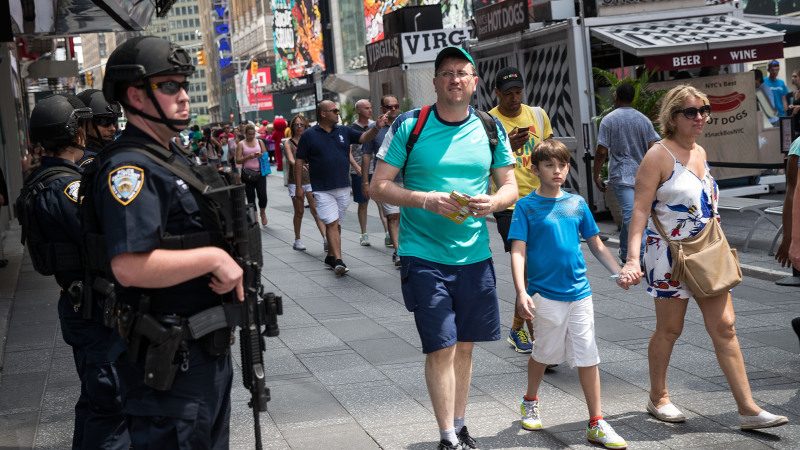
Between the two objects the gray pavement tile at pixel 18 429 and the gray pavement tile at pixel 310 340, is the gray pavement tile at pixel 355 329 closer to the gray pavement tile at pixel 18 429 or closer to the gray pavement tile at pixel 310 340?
the gray pavement tile at pixel 310 340

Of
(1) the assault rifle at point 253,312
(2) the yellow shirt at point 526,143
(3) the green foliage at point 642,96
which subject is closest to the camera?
(1) the assault rifle at point 253,312

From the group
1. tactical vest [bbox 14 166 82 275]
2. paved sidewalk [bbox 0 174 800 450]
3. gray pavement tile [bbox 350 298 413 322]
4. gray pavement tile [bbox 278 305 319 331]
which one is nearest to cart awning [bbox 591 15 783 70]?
paved sidewalk [bbox 0 174 800 450]

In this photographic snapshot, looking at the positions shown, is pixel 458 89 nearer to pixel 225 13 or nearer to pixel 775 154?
pixel 775 154

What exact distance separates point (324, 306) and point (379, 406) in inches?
150

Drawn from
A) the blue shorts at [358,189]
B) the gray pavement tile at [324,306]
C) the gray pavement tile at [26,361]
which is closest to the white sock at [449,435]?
the gray pavement tile at [26,361]

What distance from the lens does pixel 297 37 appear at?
97.3m

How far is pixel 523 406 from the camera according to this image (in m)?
5.87

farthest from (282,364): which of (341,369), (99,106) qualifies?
(99,106)

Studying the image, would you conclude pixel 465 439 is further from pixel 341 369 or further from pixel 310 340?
pixel 310 340

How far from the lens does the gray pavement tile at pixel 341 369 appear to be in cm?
722

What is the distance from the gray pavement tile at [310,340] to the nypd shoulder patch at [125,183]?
489 cm

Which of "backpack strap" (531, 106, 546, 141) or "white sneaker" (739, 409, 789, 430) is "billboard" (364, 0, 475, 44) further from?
"white sneaker" (739, 409, 789, 430)

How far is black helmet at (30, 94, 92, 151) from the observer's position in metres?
5.21

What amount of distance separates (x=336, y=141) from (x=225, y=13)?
153 metres
